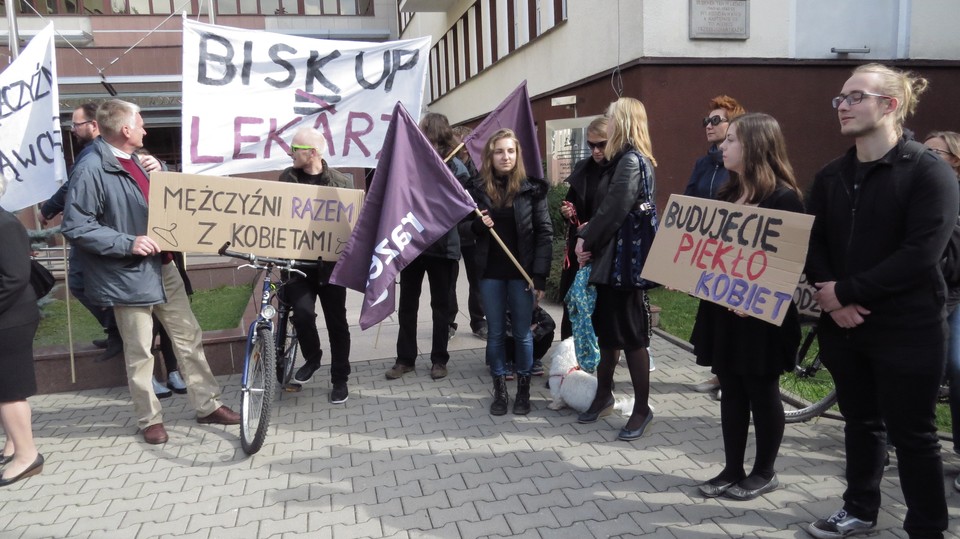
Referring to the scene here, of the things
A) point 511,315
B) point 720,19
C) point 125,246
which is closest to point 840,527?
point 511,315

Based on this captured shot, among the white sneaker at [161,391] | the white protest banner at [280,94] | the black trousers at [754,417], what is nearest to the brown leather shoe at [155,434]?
the white sneaker at [161,391]

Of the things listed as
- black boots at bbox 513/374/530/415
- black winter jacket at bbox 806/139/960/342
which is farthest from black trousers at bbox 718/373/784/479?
black boots at bbox 513/374/530/415

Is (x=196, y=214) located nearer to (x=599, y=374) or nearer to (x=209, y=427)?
(x=209, y=427)

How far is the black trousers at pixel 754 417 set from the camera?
3258 millimetres

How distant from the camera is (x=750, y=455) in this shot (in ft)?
12.8

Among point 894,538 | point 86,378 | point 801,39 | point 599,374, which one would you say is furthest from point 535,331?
point 801,39

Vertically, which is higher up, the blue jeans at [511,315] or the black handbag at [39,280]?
the black handbag at [39,280]

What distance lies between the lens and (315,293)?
4980 millimetres

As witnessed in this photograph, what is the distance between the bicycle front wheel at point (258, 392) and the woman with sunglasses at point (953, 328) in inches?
145

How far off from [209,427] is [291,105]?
2.52m

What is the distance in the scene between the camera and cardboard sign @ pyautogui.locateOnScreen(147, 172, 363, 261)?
4.30 meters

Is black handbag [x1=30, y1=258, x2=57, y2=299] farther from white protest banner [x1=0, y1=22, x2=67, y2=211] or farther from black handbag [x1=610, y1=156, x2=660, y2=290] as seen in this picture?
black handbag [x1=610, y1=156, x2=660, y2=290]

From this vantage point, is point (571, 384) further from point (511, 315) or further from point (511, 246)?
point (511, 246)

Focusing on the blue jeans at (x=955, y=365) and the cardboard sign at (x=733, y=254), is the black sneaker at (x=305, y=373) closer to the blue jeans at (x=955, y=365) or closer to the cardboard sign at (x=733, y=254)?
the cardboard sign at (x=733, y=254)
